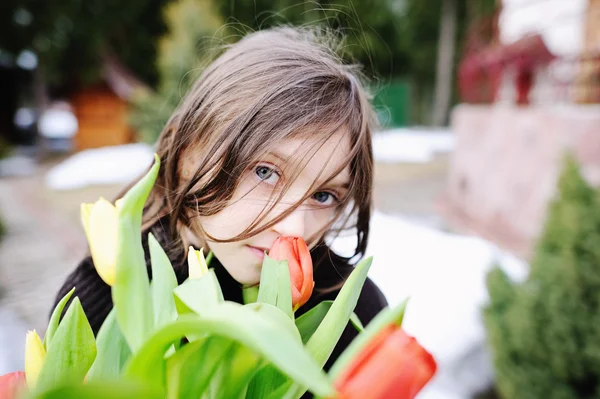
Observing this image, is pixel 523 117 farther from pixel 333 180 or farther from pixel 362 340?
pixel 362 340

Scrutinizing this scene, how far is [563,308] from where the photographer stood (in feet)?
5.92

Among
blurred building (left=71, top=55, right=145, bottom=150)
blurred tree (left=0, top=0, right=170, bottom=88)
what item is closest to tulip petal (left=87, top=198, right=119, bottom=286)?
blurred tree (left=0, top=0, right=170, bottom=88)

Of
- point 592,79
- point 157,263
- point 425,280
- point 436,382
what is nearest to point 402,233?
point 425,280

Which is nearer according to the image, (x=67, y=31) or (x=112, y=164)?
(x=112, y=164)

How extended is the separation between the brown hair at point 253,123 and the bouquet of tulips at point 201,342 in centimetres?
24

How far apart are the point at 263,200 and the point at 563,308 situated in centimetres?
153

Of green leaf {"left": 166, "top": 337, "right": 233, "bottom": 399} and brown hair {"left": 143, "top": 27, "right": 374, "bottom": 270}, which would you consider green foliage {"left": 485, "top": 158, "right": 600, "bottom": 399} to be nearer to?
brown hair {"left": 143, "top": 27, "right": 374, "bottom": 270}

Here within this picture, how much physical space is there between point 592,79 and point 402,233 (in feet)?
9.87

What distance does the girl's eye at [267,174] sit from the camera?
75 cm

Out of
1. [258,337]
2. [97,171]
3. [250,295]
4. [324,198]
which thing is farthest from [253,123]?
[97,171]

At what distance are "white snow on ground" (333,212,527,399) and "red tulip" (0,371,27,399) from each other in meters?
1.90

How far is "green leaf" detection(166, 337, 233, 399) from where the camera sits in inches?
15.0

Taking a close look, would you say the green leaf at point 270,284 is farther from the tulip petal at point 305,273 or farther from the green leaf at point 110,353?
the green leaf at point 110,353

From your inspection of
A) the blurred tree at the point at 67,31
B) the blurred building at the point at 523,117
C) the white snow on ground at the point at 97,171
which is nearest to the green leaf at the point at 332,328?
the blurred building at the point at 523,117
